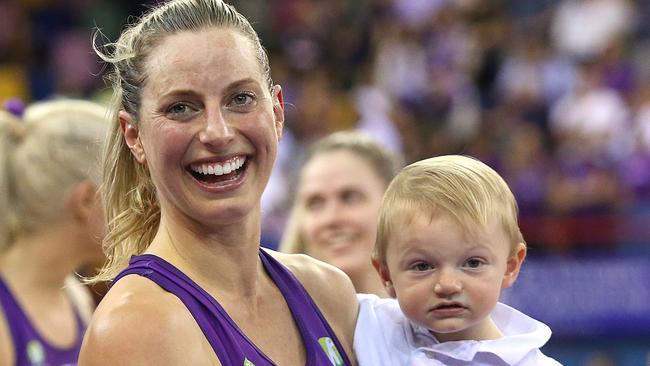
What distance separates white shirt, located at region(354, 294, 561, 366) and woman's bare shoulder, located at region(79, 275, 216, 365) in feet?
1.79

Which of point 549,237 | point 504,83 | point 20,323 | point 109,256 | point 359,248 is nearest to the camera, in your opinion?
point 109,256

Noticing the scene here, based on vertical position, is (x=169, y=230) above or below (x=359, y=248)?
above

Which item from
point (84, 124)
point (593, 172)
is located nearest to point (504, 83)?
point (593, 172)

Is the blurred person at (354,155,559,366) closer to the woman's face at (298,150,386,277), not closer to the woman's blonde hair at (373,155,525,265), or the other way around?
the woman's blonde hair at (373,155,525,265)

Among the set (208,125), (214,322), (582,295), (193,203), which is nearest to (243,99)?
(208,125)

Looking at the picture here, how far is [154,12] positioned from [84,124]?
4.51 feet

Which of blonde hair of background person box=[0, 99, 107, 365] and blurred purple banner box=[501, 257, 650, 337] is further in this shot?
blurred purple banner box=[501, 257, 650, 337]

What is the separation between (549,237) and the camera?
784 centimetres

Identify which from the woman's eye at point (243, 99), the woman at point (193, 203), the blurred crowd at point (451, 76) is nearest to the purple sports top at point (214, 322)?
the woman at point (193, 203)

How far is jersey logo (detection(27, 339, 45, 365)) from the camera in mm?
3625

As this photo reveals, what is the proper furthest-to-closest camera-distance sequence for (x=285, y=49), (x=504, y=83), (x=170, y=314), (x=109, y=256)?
(x=285, y=49)
(x=504, y=83)
(x=109, y=256)
(x=170, y=314)

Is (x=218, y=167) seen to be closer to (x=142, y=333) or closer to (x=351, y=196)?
(x=142, y=333)

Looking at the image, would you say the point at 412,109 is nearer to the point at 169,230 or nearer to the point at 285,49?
the point at 285,49

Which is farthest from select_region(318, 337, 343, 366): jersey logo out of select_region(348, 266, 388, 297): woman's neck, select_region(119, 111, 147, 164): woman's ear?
select_region(348, 266, 388, 297): woman's neck
